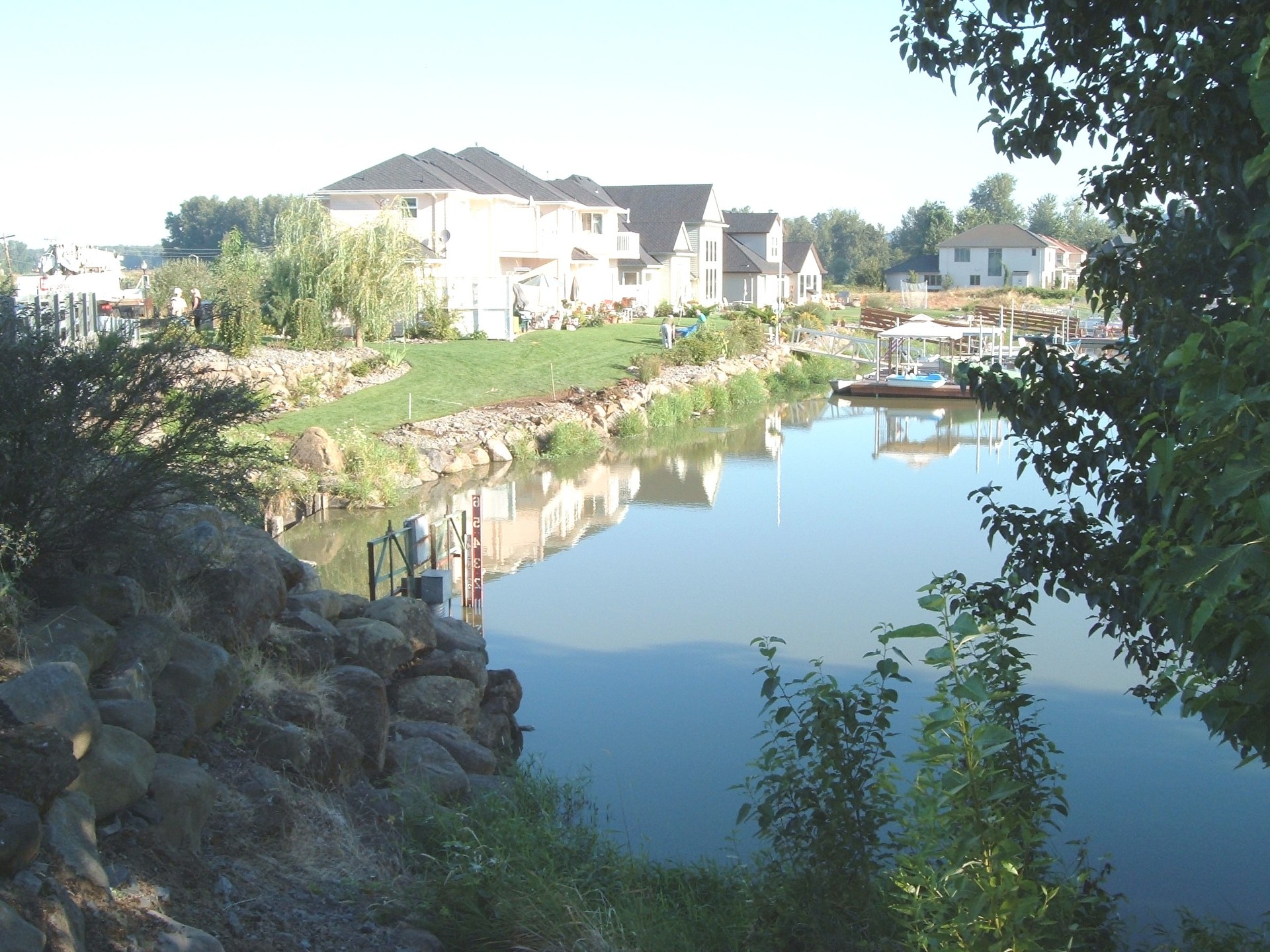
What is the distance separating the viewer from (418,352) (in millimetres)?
37156

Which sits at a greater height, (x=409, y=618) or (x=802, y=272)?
(x=802, y=272)

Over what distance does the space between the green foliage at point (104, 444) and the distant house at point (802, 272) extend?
Result: 69296 millimetres

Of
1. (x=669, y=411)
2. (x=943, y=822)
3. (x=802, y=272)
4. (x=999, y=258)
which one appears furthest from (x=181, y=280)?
(x=999, y=258)

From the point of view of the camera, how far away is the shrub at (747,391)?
42.2 metres

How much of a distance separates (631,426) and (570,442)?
377 cm

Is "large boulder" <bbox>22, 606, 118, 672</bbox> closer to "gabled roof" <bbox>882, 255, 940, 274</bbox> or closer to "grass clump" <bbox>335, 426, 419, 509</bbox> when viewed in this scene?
"grass clump" <bbox>335, 426, 419, 509</bbox>

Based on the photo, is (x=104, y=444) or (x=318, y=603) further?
(x=318, y=603)

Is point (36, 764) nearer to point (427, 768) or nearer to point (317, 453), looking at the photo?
point (427, 768)

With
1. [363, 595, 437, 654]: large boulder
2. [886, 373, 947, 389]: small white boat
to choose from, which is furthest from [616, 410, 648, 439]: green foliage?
[363, 595, 437, 654]: large boulder

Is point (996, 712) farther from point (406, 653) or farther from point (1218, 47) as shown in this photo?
point (406, 653)

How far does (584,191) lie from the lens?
61.1 meters

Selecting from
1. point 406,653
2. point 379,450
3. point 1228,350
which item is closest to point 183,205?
point 379,450

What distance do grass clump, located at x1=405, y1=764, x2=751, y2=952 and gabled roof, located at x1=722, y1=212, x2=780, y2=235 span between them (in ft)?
225

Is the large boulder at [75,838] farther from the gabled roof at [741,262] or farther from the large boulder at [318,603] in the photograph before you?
the gabled roof at [741,262]
